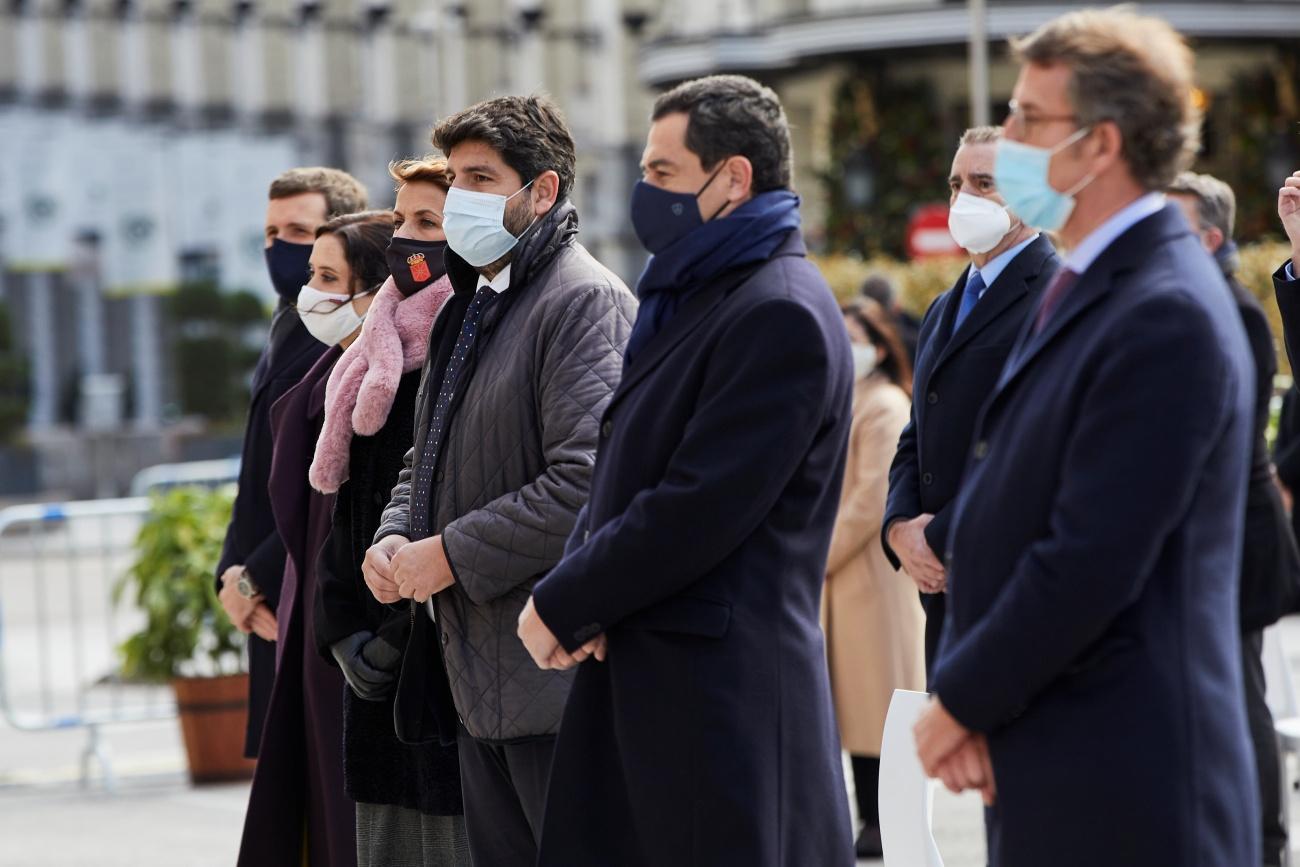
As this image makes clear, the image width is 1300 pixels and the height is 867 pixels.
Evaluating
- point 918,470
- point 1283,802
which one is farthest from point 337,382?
point 1283,802

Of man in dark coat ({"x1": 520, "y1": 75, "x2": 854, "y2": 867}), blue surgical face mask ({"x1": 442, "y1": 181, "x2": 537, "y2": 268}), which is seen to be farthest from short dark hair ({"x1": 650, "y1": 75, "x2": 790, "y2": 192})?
blue surgical face mask ({"x1": 442, "y1": 181, "x2": 537, "y2": 268})

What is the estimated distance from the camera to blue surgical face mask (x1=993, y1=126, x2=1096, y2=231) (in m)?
3.17

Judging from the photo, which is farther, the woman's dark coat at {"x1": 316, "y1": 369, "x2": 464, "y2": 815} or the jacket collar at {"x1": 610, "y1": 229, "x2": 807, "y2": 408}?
the woman's dark coat at {"x1": 316, "y1": 369, "x2": 464, "y2": 815}

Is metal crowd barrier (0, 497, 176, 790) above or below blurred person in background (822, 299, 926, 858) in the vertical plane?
below

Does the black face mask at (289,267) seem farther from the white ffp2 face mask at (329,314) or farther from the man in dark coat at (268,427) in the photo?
the white ffp2 face mask at (329,314)

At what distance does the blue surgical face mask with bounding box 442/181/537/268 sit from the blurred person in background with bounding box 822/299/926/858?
9.63 feet

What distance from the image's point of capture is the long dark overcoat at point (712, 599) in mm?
3762

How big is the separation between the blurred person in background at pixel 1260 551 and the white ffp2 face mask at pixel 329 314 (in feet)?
7.44

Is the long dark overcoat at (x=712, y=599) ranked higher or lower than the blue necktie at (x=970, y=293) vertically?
lower

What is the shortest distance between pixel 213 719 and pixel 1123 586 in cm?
677

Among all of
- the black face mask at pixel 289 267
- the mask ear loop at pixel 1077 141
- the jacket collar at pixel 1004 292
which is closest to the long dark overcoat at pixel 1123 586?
the mask ear loop at pixel 1077 141

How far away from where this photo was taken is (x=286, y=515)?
5.38 meters

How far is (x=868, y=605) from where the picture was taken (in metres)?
7.49

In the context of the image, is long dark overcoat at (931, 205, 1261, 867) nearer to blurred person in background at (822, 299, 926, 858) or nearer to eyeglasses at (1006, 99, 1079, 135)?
eyeglasses at (1006, 99, 1079, 135)
